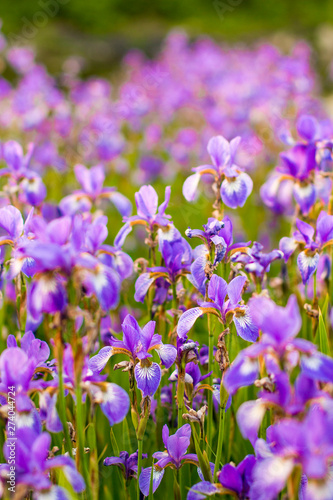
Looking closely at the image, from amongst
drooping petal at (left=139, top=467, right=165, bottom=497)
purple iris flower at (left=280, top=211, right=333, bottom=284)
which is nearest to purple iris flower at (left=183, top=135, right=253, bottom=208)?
purple iris flower at (left=280, top=211, right=333, bottom=284)

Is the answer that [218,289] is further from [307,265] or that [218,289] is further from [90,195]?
[90,195]

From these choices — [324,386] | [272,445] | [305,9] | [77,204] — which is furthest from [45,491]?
[305,9]

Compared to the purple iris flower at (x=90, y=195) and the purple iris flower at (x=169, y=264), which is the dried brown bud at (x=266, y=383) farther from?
the purple iris flower at (x=90, y=195)

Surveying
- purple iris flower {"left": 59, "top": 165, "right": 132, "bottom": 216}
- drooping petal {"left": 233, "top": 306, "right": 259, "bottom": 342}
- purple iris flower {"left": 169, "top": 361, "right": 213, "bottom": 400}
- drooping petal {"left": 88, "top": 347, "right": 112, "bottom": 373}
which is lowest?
purple iris flower {"left": 169, "top": 361, "right": 213, "bottom": 400}

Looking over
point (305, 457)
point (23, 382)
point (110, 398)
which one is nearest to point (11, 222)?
point (23, 382)

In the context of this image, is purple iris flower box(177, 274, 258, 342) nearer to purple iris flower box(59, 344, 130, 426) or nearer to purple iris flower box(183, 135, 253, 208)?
purple iris flower box(59, 344, 130, 426)

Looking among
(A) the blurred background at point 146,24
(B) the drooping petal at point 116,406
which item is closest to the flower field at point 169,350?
(B) the drooping petal at point 116,406
